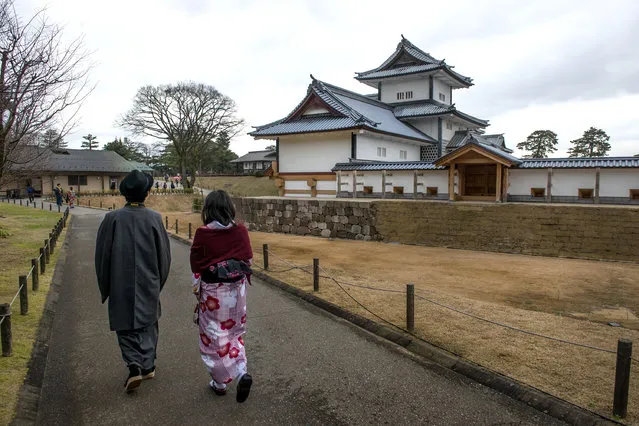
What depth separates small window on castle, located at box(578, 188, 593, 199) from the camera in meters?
15.0

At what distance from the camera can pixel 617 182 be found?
14500mm

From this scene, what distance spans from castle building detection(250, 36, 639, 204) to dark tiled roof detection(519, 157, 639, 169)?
31 millimetres

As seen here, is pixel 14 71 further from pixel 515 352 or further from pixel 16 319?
pixel 515 352

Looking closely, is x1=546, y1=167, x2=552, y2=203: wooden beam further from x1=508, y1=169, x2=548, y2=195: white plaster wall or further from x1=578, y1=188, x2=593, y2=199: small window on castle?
x1=578, y1=188, x2=593, y2=199: small window on castle

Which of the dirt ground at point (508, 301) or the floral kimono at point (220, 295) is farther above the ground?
the floral kimono at point (220, 295)

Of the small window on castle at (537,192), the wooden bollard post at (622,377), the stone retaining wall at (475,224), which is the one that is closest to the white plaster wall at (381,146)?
the stone retaining wall at (475,224)

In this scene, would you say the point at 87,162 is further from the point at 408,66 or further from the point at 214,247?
the point at 214,247

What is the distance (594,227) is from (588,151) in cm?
3239

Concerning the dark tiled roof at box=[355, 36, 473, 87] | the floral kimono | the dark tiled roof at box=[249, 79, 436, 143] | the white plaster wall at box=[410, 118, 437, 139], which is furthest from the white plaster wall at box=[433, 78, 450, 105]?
the floral kimono

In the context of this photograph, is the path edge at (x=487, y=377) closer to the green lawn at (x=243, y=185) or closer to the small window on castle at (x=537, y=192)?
the small window on castle at (x=537, y=192)

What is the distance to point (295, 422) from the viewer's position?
12.4ft

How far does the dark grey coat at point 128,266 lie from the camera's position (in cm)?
419

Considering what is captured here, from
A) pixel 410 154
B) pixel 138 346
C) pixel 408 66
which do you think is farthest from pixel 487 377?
pixel 408 66

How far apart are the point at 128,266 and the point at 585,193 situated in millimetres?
15611
